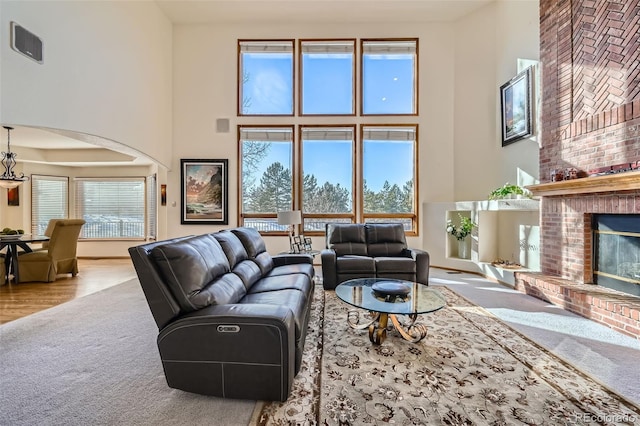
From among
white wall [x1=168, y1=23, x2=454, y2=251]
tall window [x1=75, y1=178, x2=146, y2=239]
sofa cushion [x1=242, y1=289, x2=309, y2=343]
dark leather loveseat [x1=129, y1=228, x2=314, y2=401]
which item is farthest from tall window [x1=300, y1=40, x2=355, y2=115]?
dark leather loveseat [x1=129, y1=228, x2=314, y2=401]

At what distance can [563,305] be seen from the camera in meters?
3.41

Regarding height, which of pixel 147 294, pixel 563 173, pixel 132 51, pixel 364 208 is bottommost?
pixel 147 294

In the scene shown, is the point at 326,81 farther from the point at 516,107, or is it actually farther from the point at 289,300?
the point at 289,300

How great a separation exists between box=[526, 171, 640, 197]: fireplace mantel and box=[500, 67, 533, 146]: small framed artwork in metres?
1.11

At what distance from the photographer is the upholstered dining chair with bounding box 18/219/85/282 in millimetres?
4773

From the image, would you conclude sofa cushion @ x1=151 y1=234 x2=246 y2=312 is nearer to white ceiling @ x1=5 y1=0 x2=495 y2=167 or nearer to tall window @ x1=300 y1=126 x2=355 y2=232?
tall window @ x1=300 y1=126 x2=355 y2=232

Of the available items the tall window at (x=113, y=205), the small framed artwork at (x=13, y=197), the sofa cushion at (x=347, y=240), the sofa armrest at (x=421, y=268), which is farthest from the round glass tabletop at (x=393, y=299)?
the small framed artwork at (x=13, y=197)

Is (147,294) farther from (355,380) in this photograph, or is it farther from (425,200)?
(425,200)

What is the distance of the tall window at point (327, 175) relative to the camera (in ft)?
20.4

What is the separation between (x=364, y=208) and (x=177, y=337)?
486cm

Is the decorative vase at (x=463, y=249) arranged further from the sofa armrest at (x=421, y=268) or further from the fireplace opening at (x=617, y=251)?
the fireplace opening at (x=617, y=251)

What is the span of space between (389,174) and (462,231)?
5.83ft

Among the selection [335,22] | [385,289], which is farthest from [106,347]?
[335,22]

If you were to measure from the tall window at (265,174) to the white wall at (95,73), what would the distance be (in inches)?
63.0
